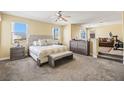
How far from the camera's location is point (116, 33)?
8.53 metres

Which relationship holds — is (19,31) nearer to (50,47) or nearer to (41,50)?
(50,47)

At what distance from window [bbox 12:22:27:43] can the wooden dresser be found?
11.3 feet

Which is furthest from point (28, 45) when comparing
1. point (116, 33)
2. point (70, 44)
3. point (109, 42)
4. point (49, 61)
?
point (116, 33)

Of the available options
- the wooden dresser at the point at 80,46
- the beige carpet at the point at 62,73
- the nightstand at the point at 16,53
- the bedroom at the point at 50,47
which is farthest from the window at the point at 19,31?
the wooden dresser at the point at 80,46

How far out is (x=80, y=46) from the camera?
6086mm

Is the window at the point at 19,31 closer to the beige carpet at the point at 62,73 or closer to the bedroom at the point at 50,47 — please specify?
the bedroom at the point at 50,47

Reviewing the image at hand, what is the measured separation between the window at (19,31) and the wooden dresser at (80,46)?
3.44 m

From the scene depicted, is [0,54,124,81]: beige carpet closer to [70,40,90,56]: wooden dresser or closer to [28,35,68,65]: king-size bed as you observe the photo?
[28,35,68,65]: king-size bed

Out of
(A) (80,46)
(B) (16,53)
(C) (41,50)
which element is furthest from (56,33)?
(C) (41,50)

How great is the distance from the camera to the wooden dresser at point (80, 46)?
5.61 m

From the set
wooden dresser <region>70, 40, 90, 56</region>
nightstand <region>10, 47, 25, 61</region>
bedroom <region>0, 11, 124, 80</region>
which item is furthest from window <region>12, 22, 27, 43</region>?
wooden dresser <region>70, 40, 90, 56</region>

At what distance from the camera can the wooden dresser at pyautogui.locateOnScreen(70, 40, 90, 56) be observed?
18.4 feet

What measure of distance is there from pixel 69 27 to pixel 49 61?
4297 mm
